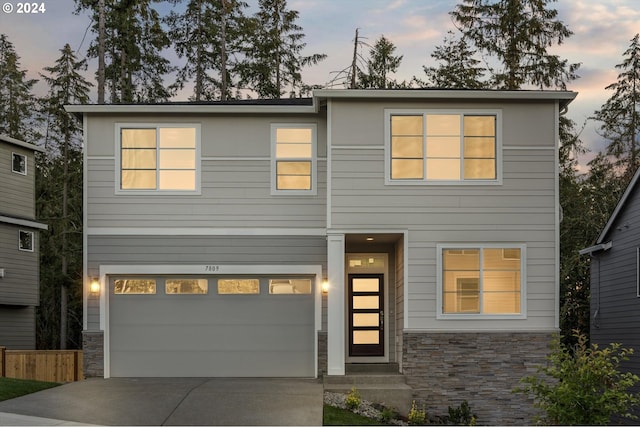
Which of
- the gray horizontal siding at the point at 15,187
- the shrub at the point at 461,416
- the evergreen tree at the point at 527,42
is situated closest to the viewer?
the shrub at the point at 461,416

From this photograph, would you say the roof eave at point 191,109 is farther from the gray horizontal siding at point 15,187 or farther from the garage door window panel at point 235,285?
the gray horizontal siding at point 15,187

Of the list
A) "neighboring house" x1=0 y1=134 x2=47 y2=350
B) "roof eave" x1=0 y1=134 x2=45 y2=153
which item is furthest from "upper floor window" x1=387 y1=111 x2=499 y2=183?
"roof eave" x1=0 y1=134 x2=45 y2=153

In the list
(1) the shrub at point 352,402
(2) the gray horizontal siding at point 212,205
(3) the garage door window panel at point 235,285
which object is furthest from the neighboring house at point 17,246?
(1) the shrub at point 352,402

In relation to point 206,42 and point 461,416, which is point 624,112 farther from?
point 461,416

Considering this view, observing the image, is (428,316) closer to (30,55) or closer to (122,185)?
(122,185)

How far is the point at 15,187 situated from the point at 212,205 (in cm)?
1061

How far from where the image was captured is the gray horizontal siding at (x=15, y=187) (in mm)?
24186

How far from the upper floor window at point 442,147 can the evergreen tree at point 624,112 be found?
57.1 feet

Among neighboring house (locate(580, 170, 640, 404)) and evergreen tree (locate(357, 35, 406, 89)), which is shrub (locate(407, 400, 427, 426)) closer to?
neighboring house (locate(580, 170, 640, 404))

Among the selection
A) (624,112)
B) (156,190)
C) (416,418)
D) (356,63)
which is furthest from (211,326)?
(624,112)

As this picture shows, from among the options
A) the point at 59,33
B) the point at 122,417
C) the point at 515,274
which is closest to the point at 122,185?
the point at 122,417

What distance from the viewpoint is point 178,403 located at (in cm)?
1347

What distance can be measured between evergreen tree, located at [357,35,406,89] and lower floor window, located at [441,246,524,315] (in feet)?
62.4

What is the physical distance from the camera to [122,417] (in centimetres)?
1249
